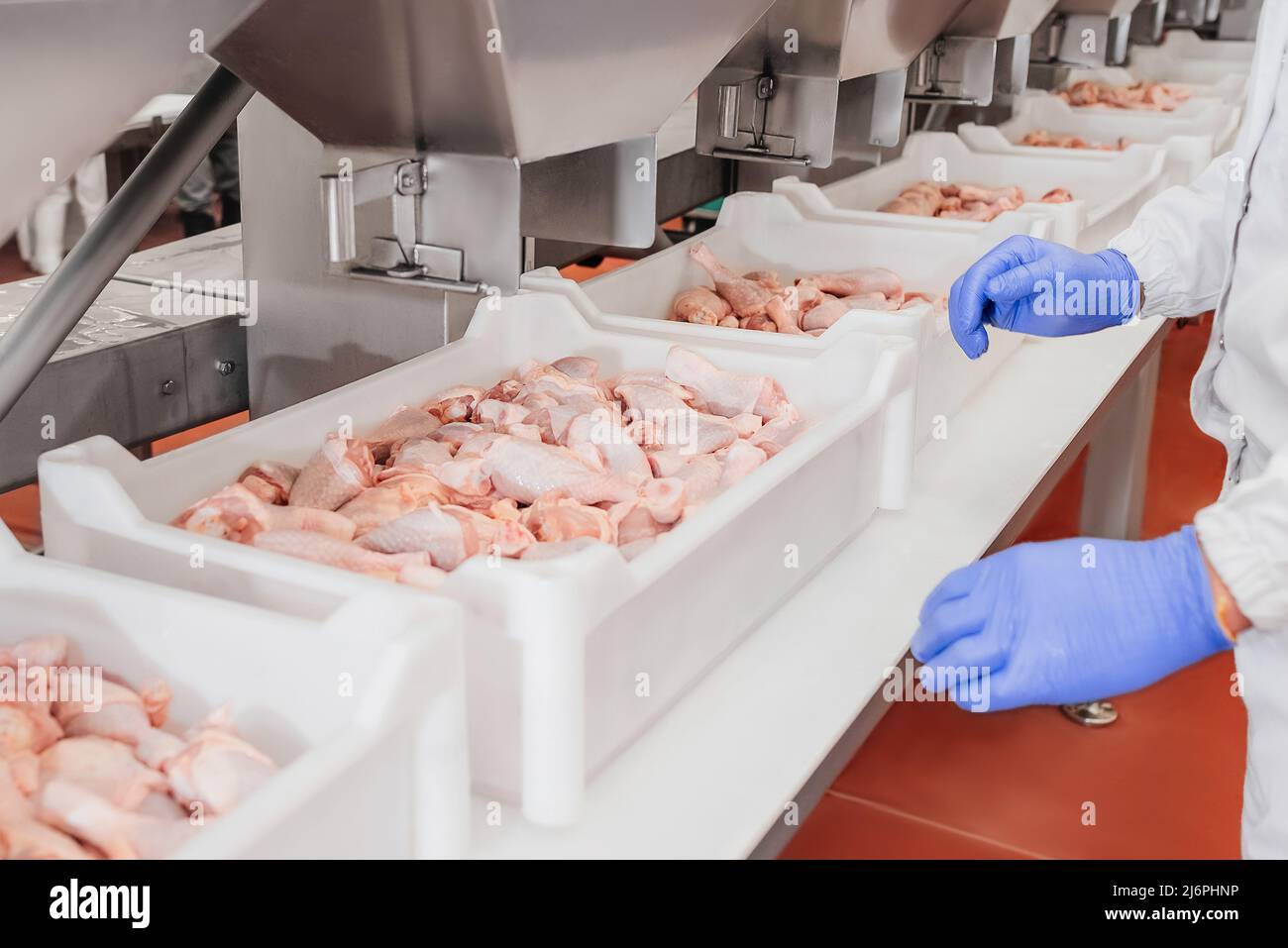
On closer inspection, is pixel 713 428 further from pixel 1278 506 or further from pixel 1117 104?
pixel 1117 104

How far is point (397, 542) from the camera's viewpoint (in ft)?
3.54

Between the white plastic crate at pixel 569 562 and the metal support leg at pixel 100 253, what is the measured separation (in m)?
0.17

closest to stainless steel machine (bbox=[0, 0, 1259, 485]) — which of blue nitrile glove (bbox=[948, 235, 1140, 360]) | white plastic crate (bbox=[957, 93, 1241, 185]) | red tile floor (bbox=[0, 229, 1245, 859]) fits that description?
blue nitrile glove (bbox=[948, 235, 1140, 360])

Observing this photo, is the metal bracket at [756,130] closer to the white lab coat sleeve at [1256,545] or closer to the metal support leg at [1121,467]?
the metal support leg at [1121,467]

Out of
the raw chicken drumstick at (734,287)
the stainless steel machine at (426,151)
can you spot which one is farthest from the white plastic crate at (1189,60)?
the stainless steel machine at (426,151)

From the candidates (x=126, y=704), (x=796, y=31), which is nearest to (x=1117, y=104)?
(x=796, y=31)

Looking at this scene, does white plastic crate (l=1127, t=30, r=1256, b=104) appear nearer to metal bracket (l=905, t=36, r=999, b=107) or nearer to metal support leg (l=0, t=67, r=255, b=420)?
metal bracket (l=905, t=36, r=999, b=107)

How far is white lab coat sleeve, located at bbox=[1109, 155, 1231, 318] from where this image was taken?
164 centimetres

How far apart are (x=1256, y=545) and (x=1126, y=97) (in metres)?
3.55

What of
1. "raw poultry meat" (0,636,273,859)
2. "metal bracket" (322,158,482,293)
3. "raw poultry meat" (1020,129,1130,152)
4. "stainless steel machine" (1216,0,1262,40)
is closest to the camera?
"raw poultry meat" (0,636,273,859)

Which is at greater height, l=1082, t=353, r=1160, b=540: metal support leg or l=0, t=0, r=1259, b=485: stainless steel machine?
l=0, t=0, r=1259, b=485: stainless steel machine

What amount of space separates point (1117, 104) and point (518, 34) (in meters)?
3.35

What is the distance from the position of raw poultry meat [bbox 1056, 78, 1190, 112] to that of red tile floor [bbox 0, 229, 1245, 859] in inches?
76.7

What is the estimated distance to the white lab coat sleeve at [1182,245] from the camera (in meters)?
1.64
